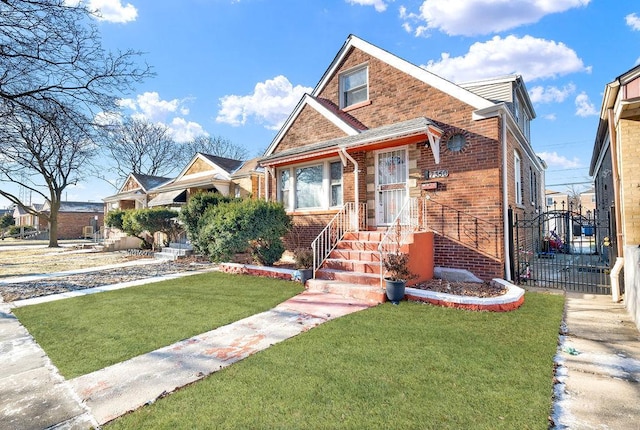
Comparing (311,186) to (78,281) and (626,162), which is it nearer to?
(78,281)

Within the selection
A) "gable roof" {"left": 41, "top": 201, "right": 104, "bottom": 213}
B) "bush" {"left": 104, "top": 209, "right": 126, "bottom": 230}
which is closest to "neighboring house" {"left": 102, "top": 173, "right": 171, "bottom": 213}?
"bush" {"left": 104, "top": 209, "right": 126, "bottom": 230}

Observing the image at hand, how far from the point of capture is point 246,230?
30.9ft

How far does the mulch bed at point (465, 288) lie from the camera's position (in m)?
6.66

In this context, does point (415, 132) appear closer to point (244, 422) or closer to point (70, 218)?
point (244, 422)

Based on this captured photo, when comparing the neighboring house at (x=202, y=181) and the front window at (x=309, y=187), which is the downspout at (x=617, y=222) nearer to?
the front window at (x=309, y=187)

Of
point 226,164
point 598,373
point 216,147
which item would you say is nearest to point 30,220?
point 216,147

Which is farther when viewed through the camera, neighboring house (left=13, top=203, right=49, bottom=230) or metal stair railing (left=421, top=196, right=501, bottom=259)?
neighboring house (left=13, top=203, right=49, bottom=230)

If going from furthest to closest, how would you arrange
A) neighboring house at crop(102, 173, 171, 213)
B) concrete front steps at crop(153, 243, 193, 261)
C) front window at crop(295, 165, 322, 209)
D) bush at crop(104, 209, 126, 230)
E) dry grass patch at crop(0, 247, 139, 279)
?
neighboring house at crop(102, 173, 171, 213)
bush at crop(104, 209, 126, 230)
concrete front steps at crop(153, 243, 193, 261)
dry grass patch at crop(0, 247, 139, 279)
front window at crop(295, 165, 322, 209)

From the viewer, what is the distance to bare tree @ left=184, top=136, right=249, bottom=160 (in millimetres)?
46250

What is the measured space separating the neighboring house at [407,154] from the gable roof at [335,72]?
0.10ft

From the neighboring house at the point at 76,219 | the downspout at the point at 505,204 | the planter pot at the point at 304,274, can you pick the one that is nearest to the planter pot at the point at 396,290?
the planter pot at the point at 304,274

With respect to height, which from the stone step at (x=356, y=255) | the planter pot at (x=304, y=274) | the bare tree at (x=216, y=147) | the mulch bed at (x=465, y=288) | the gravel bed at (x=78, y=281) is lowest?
the gravel bed at (x=78, y=281)

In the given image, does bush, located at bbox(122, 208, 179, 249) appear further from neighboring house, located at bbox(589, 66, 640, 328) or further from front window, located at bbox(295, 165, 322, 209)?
neighboring house, located at bbox(589, 66, 640, 328)

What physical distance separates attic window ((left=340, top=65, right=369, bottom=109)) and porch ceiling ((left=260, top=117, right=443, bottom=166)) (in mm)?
1956
